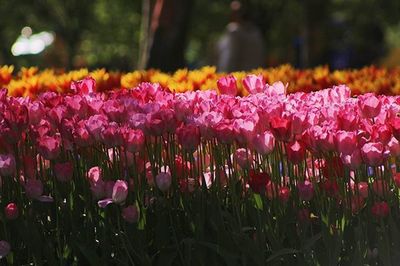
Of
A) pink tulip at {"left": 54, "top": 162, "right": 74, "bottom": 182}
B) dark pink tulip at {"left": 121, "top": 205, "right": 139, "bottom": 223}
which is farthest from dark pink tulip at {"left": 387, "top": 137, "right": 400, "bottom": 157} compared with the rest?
pink tulip at {"left": 54, "top": 162, "right": 74, "bottom": 182}

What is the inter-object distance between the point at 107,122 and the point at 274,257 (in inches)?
35.2

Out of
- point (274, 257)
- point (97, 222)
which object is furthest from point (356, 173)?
point (97, 222)

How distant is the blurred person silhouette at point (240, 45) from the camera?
1281 cm

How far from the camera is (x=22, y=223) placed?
154 inches

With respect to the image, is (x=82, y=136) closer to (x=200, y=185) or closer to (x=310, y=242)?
(x=200, y=185)

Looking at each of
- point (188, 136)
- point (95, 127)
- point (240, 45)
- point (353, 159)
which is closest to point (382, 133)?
point (353, 159)

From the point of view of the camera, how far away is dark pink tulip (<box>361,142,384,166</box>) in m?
3.71

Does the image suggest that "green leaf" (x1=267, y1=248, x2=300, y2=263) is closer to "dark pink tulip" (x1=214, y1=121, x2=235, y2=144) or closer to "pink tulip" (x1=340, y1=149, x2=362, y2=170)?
"pink tulip" (x1=340, y1=149, x2=362, y2=170)

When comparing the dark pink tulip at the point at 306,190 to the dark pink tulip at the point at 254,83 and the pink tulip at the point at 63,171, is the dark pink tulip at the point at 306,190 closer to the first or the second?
the pink tulip at the point at 63,171

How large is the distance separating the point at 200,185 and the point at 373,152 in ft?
2.43

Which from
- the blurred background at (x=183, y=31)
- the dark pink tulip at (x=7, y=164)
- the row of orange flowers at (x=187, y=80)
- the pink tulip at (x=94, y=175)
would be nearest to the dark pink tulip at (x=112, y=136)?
the pink tulip at (x=94, y=175)

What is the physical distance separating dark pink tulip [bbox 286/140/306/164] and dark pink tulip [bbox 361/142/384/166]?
243 mm

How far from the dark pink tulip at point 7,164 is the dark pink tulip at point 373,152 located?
130 centimetres

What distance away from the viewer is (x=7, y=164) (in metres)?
3.86
